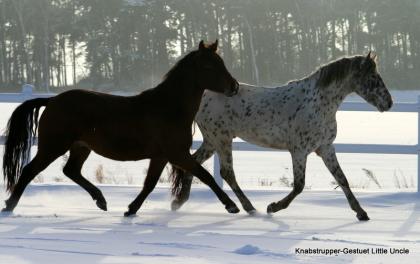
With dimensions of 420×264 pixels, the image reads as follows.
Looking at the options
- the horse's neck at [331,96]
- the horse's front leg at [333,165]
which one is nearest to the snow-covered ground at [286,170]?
the horse's front leg at [333,165]

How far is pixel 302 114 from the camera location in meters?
7.61

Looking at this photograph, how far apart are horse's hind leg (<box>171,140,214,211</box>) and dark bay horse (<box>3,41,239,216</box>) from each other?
832 millimetres

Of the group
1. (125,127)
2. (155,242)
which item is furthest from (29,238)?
(125,127)

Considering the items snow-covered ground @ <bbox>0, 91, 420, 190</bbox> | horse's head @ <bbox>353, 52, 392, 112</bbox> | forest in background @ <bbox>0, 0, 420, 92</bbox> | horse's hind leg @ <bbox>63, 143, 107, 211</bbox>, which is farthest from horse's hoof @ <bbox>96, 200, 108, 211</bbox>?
forest in background @ <bbox>0, 0, 420, 92</bbox>

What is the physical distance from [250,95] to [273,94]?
0.77 feet

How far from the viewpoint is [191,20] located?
61281 millimetres

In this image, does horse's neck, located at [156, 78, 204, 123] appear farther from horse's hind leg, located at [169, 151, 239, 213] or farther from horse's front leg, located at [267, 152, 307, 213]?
horse's front leg, located at [267, 152, 307, 213]

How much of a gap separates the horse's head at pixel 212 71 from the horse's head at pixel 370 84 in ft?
3.85

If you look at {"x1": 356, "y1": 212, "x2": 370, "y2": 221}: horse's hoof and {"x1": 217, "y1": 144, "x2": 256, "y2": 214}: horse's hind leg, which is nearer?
{"x1": 356, "y1": 212, "x2": 370, "y2": 221}: horse's hoof

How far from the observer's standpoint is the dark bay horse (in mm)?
6969

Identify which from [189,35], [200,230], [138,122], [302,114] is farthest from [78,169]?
[189,35]

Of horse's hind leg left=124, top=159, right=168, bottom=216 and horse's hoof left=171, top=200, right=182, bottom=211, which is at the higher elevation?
horse's hind leg left=124, top=159, right=168, bottom=216

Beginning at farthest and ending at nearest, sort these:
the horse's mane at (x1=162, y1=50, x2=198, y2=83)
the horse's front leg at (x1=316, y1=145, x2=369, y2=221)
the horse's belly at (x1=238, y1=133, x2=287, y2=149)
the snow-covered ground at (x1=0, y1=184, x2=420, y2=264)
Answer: the horse's belly at (x1=238, y1=133, x2=287, y2=149) → the horse's front leg at (x1=316, y1=145, x2=369, y2=221) → the horse's mane at (x1=162, y1=50, x2=198, y2=83) → the snow-covered ground at (x1=0, y1=184, x2=420, y2=264)

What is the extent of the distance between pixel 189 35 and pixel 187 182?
54001 millimetres
